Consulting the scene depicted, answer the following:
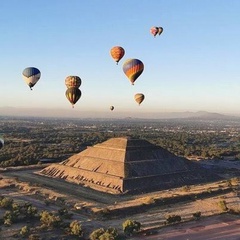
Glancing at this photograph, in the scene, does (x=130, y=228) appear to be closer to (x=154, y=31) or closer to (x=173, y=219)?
(x=173, y=219)

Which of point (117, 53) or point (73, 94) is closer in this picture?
point (73, 94)

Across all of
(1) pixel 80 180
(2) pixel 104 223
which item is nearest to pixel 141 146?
(1) pixel 80 180

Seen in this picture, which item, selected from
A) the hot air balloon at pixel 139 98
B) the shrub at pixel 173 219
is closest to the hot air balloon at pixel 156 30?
the hot air balloon at pixel 139 98

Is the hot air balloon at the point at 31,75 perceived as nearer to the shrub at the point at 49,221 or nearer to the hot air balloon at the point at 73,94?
the hot air balloon at the point at 73,94

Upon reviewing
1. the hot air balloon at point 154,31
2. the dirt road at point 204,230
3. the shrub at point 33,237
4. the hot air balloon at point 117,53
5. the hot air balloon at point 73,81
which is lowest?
the dirt road at point 204,230

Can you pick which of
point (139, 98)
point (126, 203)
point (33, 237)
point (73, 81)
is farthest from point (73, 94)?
point (33, 237)

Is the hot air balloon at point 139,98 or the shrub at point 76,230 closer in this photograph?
the shrub at point 76,230
